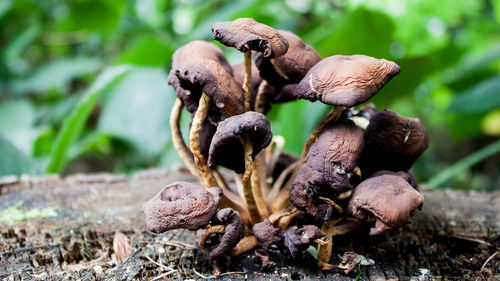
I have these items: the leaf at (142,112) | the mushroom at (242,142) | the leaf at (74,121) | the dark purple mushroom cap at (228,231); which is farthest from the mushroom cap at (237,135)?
the leaf at (142,112)

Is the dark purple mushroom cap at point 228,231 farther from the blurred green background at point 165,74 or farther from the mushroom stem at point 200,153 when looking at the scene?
the blurred green background at point 165,74

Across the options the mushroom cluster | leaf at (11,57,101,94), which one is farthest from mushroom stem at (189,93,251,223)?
leaf at (11,57,101,94)

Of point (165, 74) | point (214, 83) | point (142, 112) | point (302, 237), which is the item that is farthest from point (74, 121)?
point (302, 237)

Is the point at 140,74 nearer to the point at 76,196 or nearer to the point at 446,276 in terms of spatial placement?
the point at 76,196

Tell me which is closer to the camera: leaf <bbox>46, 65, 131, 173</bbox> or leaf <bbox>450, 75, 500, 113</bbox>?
leaf <bbox>46, 65, 131, 173</bbox>

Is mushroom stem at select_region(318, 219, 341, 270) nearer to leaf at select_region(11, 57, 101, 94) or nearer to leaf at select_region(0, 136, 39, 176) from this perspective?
leaf at select_region(0, 136, 39, 176)
